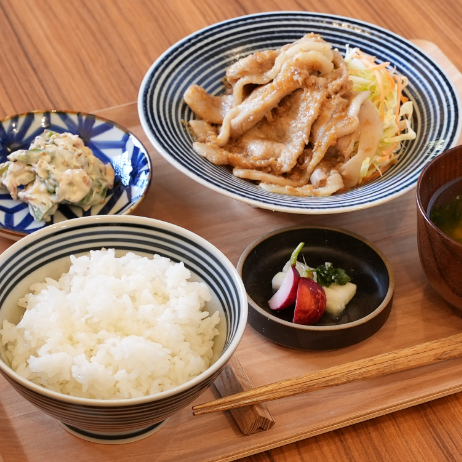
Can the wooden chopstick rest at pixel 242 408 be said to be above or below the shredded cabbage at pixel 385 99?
below

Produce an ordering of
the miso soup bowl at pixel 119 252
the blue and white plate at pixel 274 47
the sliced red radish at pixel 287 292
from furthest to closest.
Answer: the blue and white plate at pixel 274 47 < the sliced red radish at pixel 287 292 < the miso soup bowl at pixel 119 252

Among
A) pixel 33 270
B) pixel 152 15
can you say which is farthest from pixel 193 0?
pixel 33 270

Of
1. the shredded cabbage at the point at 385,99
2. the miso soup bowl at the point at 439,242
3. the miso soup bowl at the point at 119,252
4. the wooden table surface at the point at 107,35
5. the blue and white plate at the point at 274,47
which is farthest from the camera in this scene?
the wooden table surface at the point at 107,35

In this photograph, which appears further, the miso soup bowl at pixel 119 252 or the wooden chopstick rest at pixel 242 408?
the wooden chopstick rest at pixel 242 408

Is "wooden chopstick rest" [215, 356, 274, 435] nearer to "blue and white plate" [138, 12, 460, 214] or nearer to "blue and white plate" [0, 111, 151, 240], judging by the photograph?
"blue and white plate" [138, 12, 460, 214]

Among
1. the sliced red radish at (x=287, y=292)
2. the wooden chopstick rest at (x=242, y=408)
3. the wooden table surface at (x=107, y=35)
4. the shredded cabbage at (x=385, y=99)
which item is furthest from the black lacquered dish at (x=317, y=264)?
the wooden table surface at (x=107, y=35)

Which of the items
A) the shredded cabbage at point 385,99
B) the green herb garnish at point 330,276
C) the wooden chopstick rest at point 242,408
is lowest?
the wooden chopstick rest at point 242,408

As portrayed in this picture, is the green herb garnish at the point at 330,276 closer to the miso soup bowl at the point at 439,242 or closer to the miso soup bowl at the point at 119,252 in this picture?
the miso soup bowl at the point at 439,242
